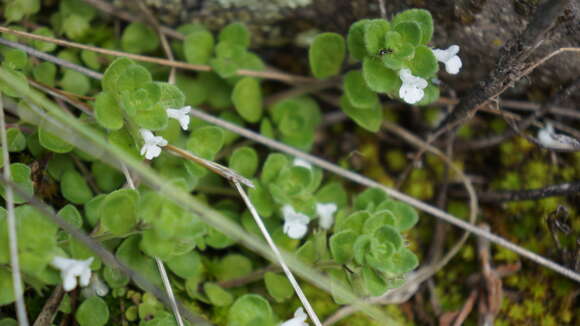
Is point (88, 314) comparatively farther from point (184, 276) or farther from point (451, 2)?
point (451, 2)

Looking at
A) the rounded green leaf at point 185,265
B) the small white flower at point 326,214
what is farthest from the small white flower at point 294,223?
the rounded green leaf at point 185,265

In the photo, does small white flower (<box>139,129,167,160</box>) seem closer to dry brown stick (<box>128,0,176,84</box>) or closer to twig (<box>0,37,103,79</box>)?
twig (<box>0,37,103,79</box>)

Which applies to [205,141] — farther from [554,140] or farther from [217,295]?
[554,140]

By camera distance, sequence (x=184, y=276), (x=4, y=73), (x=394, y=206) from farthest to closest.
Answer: (x=394, y=206) → (x=184, y=276) → (x=4, y=73)

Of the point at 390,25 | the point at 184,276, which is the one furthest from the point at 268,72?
the point at 184,276

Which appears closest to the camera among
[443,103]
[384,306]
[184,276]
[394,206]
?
[184,276]

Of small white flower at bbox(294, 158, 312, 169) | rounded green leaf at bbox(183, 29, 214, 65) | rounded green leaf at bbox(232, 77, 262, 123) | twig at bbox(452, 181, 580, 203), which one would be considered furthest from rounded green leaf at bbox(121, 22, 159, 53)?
twig at bbox(452, 181, 580, 203)

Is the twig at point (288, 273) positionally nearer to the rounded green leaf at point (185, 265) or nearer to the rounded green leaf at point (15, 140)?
the rounded green leaf at point (185, 265)
